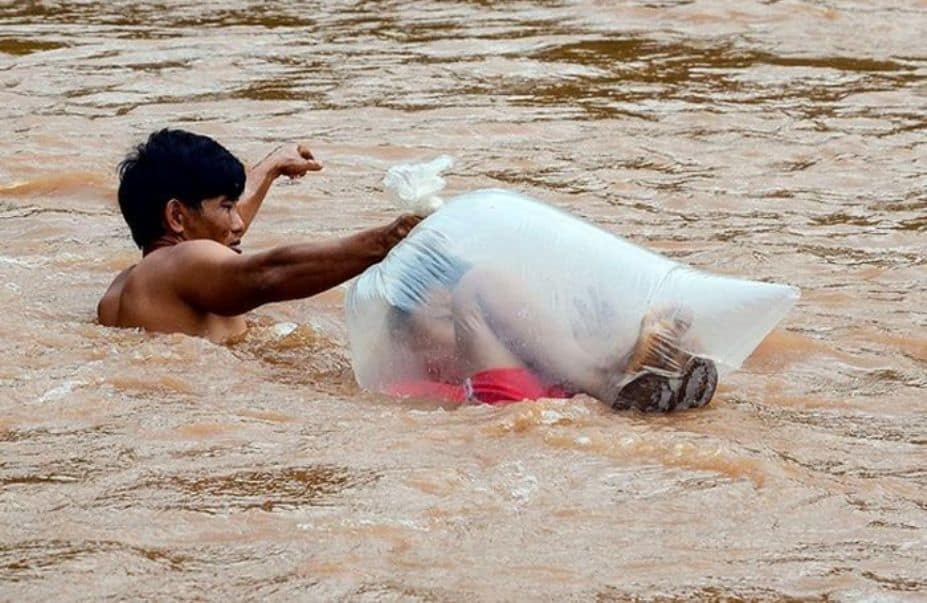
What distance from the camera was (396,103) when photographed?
9281mm

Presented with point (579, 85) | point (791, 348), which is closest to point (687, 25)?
point (579, 85)

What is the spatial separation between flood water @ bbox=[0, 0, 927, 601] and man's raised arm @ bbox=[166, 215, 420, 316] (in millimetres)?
168

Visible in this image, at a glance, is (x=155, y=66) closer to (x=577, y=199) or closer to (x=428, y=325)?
(x=577, y=199)

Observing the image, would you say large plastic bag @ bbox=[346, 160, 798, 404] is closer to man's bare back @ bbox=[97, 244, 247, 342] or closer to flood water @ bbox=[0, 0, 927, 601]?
flood water @ bbox=[0, 0, 927, 601]

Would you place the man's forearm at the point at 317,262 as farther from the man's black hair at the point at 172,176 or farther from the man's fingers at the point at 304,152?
the man's fingers at the point at 304,152

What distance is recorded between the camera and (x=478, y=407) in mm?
4465

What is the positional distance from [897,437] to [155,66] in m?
6.74

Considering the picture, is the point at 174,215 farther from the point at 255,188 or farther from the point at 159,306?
the point at 255,188

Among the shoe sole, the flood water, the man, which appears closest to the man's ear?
the man

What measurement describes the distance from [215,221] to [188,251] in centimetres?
27

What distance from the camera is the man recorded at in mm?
4930

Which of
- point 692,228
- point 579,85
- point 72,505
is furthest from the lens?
point 579,85

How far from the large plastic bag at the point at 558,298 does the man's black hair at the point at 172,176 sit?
0.85 metres

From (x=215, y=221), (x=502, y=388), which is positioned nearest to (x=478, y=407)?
(x=502, y=388)
